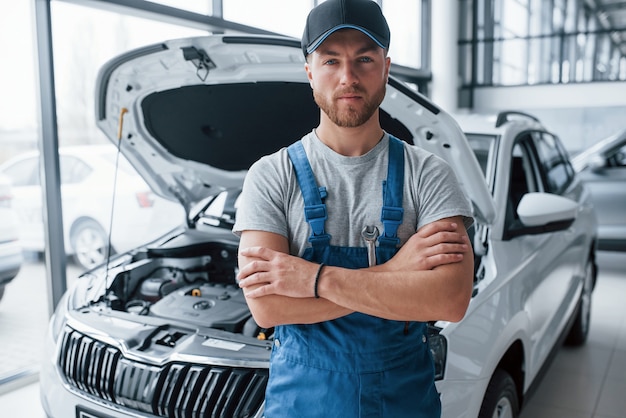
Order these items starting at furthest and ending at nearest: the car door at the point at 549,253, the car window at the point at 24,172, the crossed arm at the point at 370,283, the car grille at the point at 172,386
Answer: the car window at the point at 24,172 < the car door at the point at 549,253 < the car grille at the point at 172,386 < the crossed arm at the point at 370,283

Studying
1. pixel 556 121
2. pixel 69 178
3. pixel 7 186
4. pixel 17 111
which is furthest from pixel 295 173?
pixel 556 121

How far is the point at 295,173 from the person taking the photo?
1.25 m

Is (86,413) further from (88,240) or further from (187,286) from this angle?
(88,240)

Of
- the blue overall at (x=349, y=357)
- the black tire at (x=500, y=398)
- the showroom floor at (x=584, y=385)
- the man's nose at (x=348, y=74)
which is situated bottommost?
the showroom floor at (x=584, y=385)

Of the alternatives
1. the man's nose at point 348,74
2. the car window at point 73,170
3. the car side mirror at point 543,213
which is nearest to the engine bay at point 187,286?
the man's nose at point 348,74

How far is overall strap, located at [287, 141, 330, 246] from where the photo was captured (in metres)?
1.20

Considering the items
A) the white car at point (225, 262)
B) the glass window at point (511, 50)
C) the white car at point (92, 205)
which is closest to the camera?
the white car at point (225, 262)

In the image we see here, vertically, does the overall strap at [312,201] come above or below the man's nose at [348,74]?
below

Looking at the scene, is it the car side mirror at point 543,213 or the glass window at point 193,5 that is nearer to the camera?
the car side mirror at point 543,213

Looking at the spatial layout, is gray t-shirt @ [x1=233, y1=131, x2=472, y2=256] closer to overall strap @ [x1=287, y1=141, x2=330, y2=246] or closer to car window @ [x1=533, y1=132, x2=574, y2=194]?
overall strap @ [x1=287, y1=141, x2=330, y2=246]

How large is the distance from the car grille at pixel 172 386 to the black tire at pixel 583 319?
2.49 metres

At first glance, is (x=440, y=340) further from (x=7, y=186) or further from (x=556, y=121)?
(x=556, y=121)

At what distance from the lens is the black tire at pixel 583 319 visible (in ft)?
11.1

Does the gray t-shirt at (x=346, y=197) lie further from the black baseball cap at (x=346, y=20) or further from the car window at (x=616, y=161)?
the car window at (x=616, y=161)
